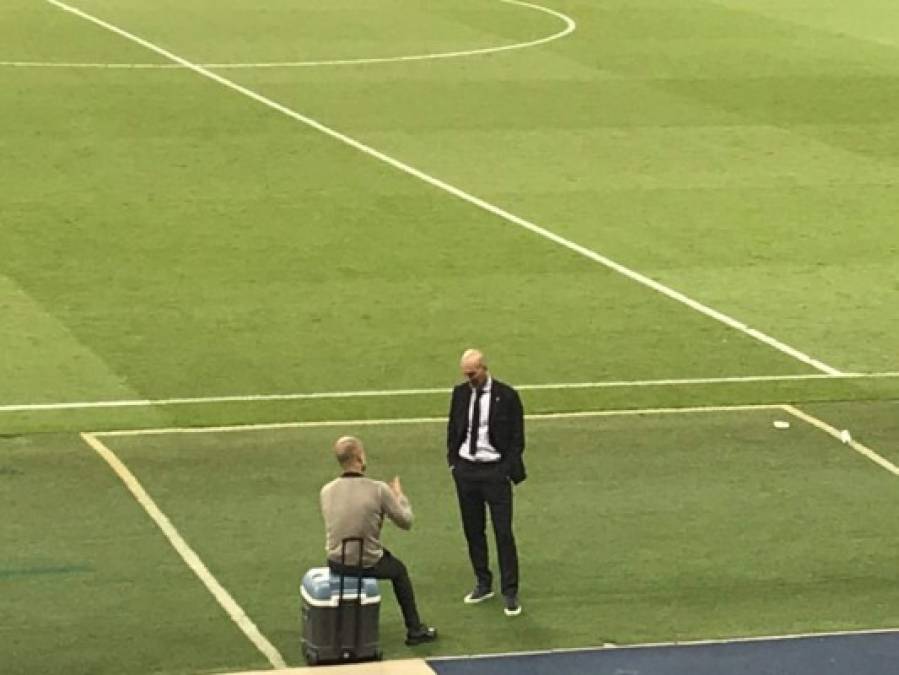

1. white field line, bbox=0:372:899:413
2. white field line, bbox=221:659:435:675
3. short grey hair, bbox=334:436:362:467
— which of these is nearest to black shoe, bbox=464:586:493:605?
white field line, bbox=221:659:435:675

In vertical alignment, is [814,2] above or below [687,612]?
below

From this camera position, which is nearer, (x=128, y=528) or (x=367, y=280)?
(x=128, y=528)

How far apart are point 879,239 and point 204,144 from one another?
36.6 feet

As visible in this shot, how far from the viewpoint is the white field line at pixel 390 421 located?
84.9ft

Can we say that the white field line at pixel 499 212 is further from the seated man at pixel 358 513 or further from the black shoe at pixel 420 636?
the seated man at pixel 358 513

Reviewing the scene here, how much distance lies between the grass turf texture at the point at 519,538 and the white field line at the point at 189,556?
0.10m

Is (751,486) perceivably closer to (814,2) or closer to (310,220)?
(310,220)

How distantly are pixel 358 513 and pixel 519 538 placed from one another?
3718mm

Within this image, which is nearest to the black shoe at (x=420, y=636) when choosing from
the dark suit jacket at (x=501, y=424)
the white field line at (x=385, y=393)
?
the dark suit jacket at (x=501, y=424)

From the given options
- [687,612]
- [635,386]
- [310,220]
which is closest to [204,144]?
[310,220]

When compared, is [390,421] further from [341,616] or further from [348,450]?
[341,616]

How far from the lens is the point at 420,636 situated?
774 inches

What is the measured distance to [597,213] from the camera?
121 feet

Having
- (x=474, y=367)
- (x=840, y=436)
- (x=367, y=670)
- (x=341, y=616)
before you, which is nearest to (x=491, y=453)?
(x=474, y=367)
